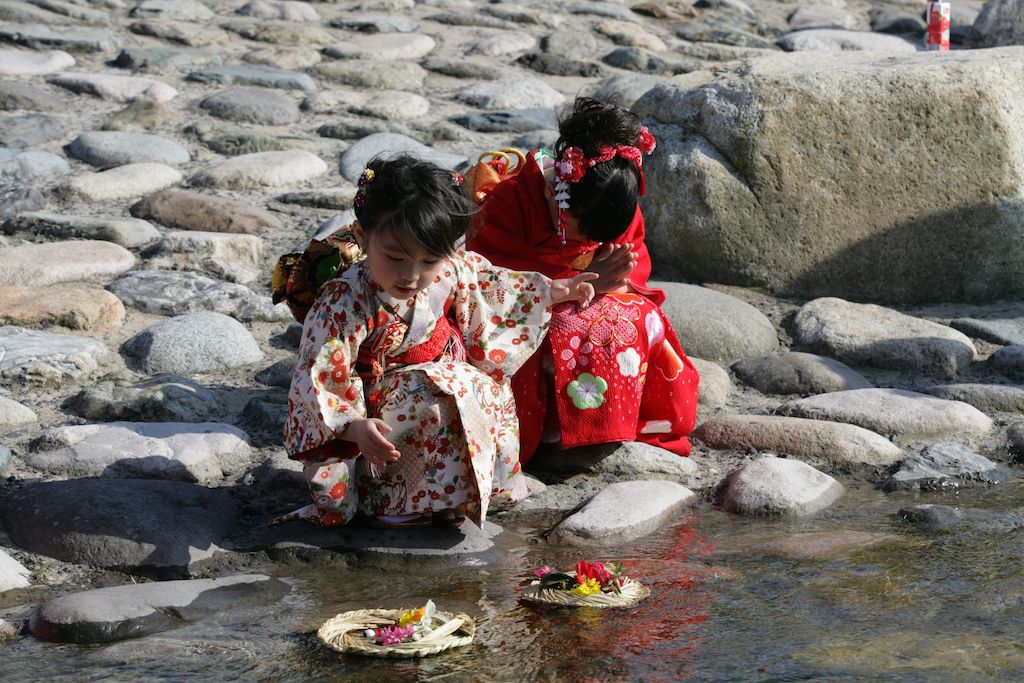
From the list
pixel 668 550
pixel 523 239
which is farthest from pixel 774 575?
pixel 523 239

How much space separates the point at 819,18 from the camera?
10.3 meters

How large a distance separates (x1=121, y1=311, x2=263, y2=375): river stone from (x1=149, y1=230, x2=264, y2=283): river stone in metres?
0.54

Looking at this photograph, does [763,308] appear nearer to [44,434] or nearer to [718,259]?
[718,259]

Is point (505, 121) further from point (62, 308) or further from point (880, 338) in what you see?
point (62, 308)

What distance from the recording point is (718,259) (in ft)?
18.6

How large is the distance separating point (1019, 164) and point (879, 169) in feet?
2.13

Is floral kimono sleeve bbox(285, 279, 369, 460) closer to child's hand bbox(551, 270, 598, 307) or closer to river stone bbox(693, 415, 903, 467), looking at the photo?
child's hand bbox(551, 270, 598, 307)

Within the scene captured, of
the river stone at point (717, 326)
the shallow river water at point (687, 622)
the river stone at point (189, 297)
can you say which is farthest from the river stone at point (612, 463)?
the river stone at point (189, 297)

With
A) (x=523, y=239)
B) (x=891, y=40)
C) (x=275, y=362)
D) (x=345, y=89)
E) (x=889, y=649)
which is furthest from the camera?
(x=891, y=40)

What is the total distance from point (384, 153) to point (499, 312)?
3261 millimetres

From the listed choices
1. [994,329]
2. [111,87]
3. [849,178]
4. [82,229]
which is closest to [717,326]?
[849,178]

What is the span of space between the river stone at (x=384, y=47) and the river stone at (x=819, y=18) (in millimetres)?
3224

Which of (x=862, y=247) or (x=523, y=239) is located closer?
(x=523, y=239)

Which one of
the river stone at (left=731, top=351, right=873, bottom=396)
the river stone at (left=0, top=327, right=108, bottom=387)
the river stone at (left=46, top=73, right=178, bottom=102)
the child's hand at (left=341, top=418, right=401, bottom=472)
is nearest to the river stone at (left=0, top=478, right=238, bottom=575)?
the child's hand at (left=341, top=418, right=401, bottom=472)
